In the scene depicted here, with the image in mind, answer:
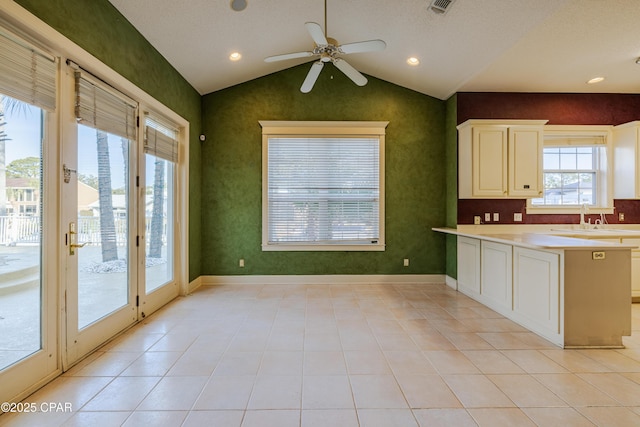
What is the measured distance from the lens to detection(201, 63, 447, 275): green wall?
513 centimetres

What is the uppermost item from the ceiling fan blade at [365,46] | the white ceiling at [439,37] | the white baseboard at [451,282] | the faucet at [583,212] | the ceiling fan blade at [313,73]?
the white ceiling at [439,37]

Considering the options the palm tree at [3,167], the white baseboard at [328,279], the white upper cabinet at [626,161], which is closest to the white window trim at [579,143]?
the white upper cabinet at [626,161]

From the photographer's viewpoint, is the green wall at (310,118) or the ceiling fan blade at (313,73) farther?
the green wall at (310,118)

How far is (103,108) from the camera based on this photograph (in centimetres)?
281

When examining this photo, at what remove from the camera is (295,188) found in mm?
5145

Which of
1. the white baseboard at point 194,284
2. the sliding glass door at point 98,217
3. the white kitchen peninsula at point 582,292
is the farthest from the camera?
the white baseboard at point 194,284

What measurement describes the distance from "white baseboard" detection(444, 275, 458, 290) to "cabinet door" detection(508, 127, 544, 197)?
5.05 feet

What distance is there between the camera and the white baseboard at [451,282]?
486cm

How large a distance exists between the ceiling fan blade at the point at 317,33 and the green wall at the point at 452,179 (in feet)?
9.45

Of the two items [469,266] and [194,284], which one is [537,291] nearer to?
[469,266]

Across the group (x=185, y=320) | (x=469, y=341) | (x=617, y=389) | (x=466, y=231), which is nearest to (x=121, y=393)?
(x=185, y=320)

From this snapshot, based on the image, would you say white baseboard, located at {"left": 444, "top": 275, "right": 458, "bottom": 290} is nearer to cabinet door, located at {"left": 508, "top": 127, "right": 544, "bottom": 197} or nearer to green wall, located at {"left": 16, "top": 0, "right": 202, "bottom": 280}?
cabinet door, located at {"left": 508, "top": 127, "right": 544, "bottom": 197}

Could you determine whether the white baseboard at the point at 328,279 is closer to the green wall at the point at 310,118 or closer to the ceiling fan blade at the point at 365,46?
the green wall at the point at 310,118

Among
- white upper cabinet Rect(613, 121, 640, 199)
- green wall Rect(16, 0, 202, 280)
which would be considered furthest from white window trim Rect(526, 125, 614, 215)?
green wall Rect(16, 0, 202, 280)
